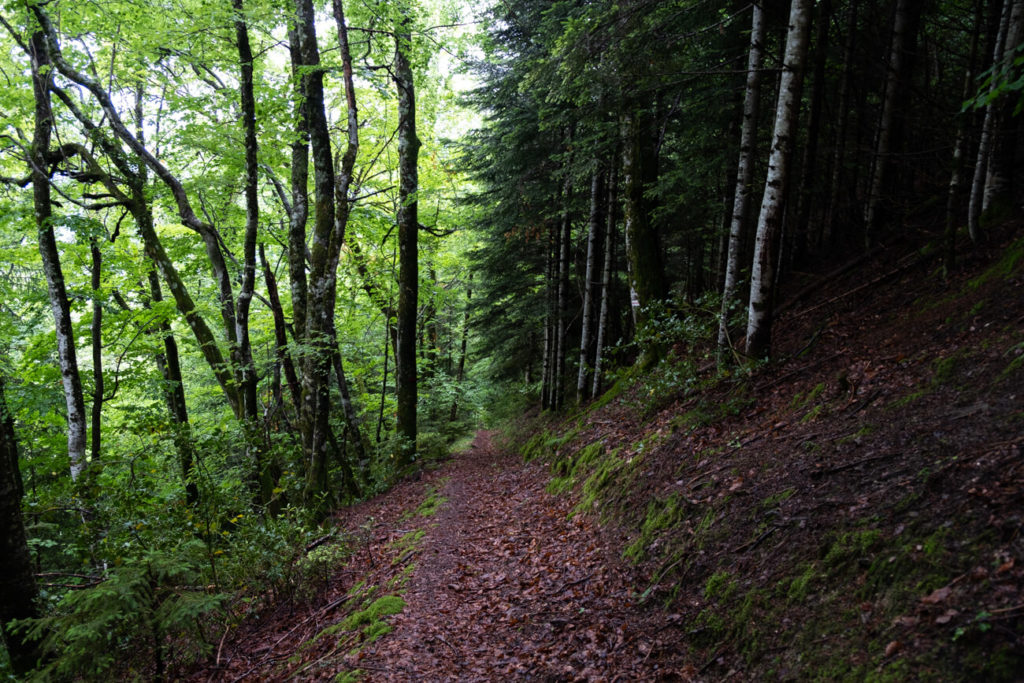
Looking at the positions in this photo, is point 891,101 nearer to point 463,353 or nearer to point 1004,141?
point 1004,141

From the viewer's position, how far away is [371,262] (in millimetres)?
16656

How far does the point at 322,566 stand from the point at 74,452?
5.84 m

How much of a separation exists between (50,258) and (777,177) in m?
11.7

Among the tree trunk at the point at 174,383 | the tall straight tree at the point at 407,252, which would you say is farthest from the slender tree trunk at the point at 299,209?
the tree trunk at the point at 174,383

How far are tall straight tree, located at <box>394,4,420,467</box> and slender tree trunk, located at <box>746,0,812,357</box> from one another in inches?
318

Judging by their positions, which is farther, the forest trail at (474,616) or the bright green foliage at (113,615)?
the forest trail at (474,616)

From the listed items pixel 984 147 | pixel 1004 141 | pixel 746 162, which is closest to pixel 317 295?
pixel 746 162

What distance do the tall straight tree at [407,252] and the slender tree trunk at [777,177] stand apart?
8.09m

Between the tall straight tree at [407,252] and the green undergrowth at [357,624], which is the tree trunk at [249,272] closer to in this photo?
the tall straight tree at [407,252]

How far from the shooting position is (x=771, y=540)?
424 cm

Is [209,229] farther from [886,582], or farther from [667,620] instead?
[886,582]

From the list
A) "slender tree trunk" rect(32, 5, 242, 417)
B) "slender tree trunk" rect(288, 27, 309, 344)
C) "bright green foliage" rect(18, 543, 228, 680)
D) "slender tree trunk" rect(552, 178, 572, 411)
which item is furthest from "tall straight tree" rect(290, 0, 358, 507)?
"slender tree trunk" rect(552, 178, 572, 411)

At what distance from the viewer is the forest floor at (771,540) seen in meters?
3.07

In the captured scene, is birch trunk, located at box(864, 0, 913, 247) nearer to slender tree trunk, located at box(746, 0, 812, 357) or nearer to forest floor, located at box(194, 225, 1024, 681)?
forest floor, located at box(194, 225, 1024, 681)
